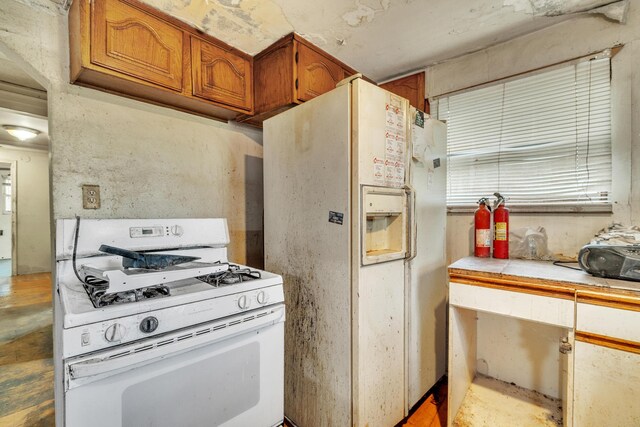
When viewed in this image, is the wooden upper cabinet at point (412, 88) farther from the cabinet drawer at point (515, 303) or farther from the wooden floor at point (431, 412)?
the wooden floor at point (431, 412)

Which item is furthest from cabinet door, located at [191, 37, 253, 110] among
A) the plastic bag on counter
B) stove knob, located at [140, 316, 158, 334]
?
the plastic bag on counter

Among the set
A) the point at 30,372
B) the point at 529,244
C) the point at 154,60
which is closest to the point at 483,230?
the point at 529,244

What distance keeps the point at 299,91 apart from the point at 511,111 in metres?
1.43

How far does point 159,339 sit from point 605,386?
1.70 m

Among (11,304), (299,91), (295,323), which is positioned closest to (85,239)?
(295,323)

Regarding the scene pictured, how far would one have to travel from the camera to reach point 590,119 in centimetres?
164

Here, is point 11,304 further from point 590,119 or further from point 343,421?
point 590,119

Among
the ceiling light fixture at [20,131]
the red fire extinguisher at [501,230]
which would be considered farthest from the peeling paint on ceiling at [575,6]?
the ceiling light fixture at [20,131]

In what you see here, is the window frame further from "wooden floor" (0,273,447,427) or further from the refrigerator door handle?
"wooden floor" (0,273,447,427)

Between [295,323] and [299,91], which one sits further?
[299,91]

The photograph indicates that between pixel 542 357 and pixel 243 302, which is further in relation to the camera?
pixel 542 357

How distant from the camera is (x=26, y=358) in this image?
2.37 metres

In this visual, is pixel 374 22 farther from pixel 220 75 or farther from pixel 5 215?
pixel 5 215

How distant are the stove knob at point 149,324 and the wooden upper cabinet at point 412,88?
2.22 metres
